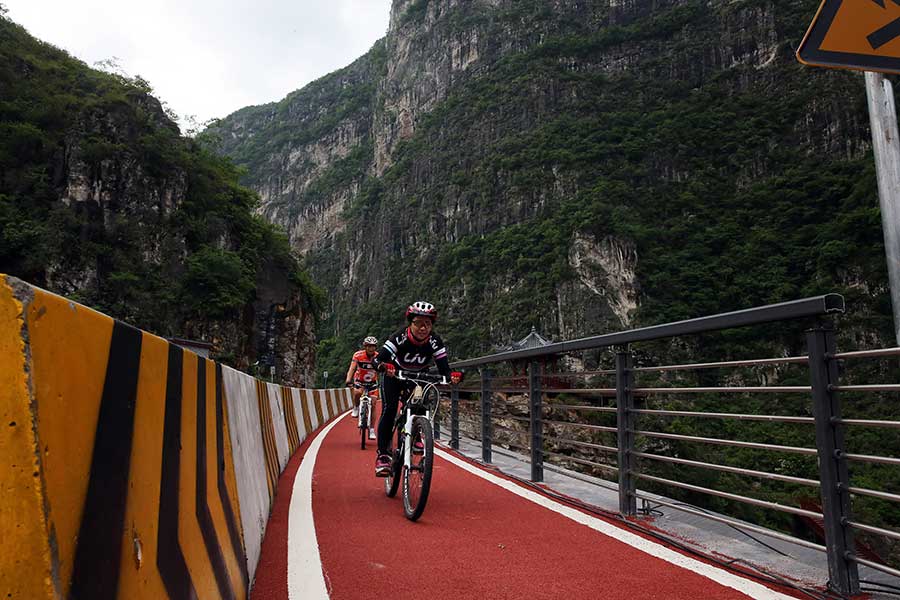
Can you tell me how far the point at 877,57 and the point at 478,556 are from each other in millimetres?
3224

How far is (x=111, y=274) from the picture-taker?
38.2 metres

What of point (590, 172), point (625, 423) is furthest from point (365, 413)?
point (590, 172)

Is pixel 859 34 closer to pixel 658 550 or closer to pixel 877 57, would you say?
pixel 877 57

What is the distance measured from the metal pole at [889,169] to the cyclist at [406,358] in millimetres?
3395

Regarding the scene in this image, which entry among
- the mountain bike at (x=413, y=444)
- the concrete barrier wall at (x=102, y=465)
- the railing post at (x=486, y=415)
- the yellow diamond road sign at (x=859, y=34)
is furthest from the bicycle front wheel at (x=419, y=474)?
the yellow diamond road sign at (x=859, y=34)

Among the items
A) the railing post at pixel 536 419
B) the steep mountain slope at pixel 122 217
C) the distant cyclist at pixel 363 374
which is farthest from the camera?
the steep mountain slope at pixel 122 217

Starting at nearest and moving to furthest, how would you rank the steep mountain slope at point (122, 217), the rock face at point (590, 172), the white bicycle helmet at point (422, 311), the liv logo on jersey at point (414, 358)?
1. the white bicycle helmet at point (422, 311)
2. the liv logo on jersey at point (414, 358)
3. the steep mountain slope at point (122, 217)
4. the rock face at point (590, 172)

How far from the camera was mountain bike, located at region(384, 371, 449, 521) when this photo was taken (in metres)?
4.44

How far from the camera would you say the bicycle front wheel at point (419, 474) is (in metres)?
4.36

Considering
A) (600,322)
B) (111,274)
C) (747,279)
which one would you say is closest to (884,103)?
(111,274)

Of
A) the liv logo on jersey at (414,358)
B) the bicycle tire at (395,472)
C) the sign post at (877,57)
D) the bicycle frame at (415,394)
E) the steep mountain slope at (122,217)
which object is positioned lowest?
the bicycle tire at (395,472)

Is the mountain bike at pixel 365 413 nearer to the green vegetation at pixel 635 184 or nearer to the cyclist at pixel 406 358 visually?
the cyclist at pixel 406 358

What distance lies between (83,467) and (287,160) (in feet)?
630

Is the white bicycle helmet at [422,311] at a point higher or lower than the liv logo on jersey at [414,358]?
higher
